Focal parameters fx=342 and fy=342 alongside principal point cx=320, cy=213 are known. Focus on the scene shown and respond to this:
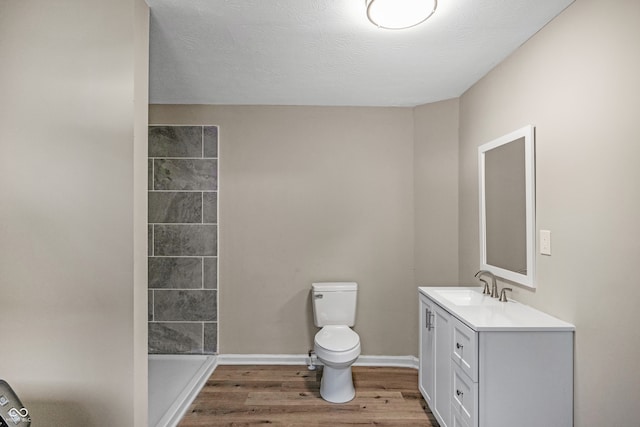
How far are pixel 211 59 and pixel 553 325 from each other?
94.5 inches

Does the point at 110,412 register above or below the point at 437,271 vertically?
below

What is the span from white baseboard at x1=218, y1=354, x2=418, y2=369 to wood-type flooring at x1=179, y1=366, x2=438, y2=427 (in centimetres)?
6

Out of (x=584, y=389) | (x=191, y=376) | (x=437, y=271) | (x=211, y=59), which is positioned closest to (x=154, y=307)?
(x=191, y=376)

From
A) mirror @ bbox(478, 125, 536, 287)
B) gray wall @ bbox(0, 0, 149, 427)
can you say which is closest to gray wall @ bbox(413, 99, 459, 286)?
mirror @ bbox(478, 125, 536, 287)

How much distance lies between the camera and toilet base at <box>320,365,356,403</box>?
2.46m

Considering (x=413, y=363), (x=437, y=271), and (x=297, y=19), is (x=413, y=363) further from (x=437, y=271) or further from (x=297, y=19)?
(x=297, y=19)

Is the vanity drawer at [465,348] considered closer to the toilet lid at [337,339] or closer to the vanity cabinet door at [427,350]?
the vanity cabinet door at [427,350]

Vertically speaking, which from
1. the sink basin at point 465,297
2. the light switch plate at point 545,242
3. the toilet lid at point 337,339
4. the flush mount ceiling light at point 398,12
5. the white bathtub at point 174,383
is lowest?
the white bathtub at point 174,383

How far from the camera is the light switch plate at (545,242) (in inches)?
68.6

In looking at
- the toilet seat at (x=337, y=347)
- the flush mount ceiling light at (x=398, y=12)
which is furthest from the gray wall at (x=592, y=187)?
the toilet seat at (x=337, y=347)

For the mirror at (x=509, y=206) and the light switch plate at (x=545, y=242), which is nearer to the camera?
the light switch plate at (x=545, y=242)

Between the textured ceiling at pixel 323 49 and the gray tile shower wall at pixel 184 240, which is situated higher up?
the textured ceiling at pixel 323 49

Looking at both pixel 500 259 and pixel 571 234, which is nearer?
pixel 571 234

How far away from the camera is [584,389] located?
1.50 metres
